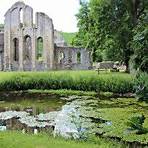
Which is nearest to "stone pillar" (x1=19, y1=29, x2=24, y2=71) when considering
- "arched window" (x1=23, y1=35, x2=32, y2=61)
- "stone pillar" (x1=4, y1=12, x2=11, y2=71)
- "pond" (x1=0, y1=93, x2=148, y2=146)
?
"arched window" (x1=23, y1=35, x2=32, y2=61)

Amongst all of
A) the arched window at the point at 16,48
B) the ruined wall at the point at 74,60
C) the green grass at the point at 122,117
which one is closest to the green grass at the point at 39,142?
the green grass at the point at 122,117

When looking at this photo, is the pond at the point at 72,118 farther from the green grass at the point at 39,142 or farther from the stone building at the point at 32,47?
the stone building at the point at 32,47

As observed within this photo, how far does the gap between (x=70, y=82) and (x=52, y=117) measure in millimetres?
13373

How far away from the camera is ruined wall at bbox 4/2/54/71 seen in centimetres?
5625

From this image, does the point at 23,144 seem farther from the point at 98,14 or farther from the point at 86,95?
the point at 98,14

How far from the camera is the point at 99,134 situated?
14.0 metres

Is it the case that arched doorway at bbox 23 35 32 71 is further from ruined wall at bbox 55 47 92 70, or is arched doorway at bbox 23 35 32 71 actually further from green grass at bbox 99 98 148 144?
green grass at bbox 99 98 148 144

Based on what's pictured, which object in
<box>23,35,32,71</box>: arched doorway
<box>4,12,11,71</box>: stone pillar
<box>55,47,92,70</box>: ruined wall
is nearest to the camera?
<box>23,35,32,71</box>: arched doorway

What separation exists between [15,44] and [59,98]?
3316 cm

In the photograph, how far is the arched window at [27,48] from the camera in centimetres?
5741

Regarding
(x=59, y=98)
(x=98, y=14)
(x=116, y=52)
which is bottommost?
(x=59, y=98)

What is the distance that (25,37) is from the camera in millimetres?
57906

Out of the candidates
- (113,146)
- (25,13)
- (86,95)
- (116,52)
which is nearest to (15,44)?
(25,13)

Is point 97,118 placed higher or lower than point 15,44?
lower
